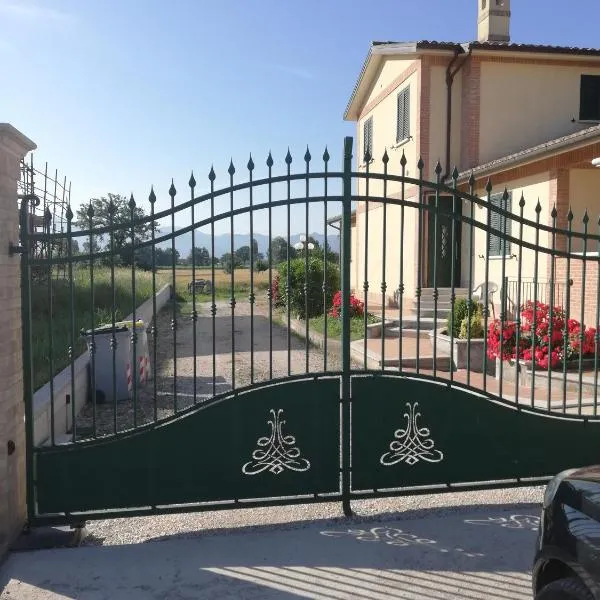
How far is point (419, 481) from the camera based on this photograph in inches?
177

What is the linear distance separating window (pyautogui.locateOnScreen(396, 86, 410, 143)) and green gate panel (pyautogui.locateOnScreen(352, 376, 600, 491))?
1333cm

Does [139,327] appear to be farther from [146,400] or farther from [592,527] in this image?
[592,527]

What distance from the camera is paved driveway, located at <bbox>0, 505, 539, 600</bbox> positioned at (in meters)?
3.41

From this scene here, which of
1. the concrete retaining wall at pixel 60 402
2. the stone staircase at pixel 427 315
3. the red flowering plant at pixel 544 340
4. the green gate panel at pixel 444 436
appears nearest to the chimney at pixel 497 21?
the stone staircase at pixel 427 315

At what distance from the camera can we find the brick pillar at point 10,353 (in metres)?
3.77

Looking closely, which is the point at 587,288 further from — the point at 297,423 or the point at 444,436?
the point at 297,423

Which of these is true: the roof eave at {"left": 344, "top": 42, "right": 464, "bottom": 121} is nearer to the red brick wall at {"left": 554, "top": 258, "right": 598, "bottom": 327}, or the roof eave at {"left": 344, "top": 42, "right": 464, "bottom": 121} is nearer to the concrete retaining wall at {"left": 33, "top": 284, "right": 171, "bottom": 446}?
the red brick wall at {"left": 554, "top": 258, "right": 598, "bottom": 327}

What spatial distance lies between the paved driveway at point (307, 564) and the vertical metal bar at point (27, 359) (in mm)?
420

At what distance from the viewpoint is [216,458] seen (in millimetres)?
4191

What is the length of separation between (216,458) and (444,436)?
65.1 inches

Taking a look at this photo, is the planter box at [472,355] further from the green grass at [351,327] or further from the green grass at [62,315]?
the green grass at [62,315]

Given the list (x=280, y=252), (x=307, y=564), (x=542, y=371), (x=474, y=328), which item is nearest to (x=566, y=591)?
(x=307, y=564)

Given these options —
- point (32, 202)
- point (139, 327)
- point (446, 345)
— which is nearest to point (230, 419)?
point (32, 202)

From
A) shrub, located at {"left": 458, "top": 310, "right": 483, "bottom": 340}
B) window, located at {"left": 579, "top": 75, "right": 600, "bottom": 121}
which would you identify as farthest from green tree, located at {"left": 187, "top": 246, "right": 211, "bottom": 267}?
window, located at {"left": 579, "top": 75, "right": 600, "bottom": 121}
